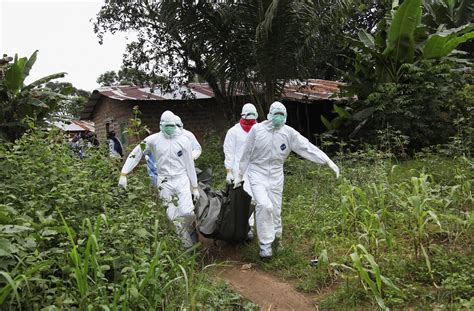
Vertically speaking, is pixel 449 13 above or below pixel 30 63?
above

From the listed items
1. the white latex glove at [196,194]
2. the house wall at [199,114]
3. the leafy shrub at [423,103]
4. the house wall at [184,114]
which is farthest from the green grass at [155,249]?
the house wall at [199,114]

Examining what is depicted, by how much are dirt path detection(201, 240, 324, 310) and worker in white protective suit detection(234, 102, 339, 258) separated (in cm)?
58

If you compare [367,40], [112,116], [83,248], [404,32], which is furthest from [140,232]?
[112,116]

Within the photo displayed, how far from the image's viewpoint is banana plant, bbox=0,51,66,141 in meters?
7.90

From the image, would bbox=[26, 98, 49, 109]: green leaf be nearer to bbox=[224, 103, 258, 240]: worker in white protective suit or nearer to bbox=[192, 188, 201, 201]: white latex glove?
bbox=[224, 103, 258, 240]: worker in white protective suit

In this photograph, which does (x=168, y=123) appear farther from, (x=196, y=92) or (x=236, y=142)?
(x=196, y=92)

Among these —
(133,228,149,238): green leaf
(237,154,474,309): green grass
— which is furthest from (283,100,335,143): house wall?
(133,228,149,238): green leaf

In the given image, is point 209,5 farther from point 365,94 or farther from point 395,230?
point 395,230

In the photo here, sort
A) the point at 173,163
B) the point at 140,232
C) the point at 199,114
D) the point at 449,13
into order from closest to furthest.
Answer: the point at 140,232 → the point at 173,163 → the point at 449,13 → the point at 199,114

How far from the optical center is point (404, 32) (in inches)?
352

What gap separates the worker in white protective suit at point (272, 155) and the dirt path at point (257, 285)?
0.58 metres

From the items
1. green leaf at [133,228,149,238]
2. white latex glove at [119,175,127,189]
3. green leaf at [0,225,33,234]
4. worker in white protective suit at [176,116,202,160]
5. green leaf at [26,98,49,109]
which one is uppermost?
green leaf at [26,98,49,109]

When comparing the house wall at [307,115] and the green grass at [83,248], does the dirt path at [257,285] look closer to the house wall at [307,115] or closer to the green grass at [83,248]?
the green grass at [83,248]

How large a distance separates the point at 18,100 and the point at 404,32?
730cm
